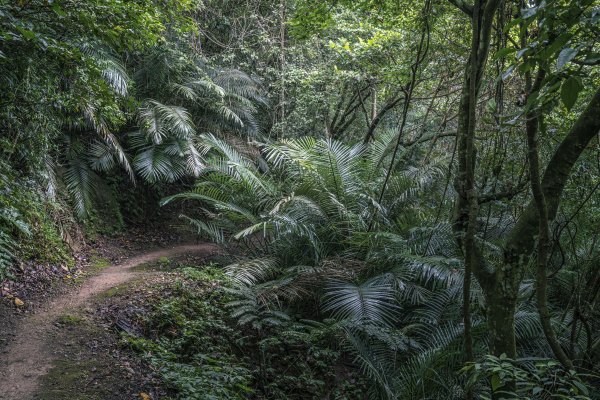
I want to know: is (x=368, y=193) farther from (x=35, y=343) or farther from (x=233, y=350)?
(x=35, y=343)

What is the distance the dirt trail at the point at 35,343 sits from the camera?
399 centimetres

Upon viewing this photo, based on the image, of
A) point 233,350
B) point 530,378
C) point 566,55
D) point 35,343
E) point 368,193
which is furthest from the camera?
point 368,193

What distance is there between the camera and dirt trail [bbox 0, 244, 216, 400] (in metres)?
3.99

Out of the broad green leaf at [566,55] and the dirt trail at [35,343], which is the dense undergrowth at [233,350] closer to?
the dirt trail at [35,343]

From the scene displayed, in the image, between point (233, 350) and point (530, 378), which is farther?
point (233, 350)

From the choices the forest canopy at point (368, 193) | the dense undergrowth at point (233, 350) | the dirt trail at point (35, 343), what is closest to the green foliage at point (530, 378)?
the forest canopy at point (368, 193)

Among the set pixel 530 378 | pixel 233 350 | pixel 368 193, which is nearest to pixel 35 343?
pixel 233 350

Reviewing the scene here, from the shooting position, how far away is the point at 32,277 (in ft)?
20.0

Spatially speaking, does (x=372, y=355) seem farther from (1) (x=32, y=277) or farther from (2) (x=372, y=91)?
(2) (x=372, y=91)

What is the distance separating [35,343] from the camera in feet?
15.4

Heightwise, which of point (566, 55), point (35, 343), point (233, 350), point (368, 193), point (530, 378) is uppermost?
point (566, 55)

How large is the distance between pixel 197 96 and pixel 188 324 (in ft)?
23.0

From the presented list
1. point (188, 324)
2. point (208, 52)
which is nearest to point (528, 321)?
point (188, 324)

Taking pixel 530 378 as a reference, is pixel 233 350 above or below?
below
